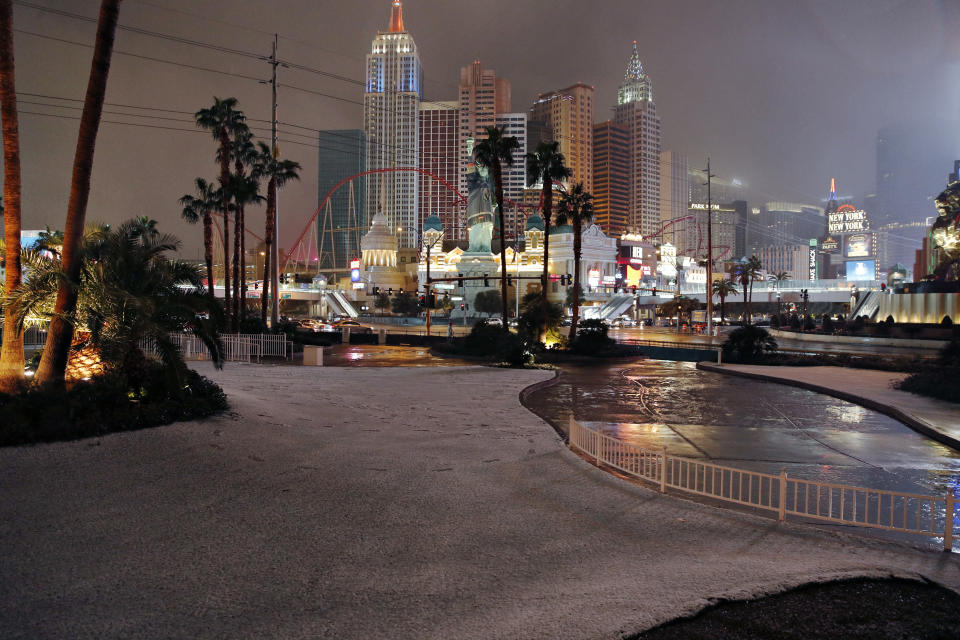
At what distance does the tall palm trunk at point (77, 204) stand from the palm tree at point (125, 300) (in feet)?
0.74

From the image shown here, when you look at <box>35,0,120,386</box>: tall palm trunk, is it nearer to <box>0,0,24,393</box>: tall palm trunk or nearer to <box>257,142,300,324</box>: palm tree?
<box>0,0,24,393</box>: tall palm trunk

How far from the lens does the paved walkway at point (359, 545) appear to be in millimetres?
5641

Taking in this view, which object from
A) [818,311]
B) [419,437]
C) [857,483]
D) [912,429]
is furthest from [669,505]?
[818,311]

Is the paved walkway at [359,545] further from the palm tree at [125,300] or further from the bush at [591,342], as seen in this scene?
the bush at [591,342]

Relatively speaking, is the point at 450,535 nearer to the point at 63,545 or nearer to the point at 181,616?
the point at 181,616

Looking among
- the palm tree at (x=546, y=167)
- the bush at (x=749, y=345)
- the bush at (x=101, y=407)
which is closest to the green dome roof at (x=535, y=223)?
the palm tree at (x=546, y=167)

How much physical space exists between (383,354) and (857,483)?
94.8ft

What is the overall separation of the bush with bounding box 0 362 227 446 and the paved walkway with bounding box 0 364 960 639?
1.24 feet

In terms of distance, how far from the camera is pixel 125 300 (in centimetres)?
1155

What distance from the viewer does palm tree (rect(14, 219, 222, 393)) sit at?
1162cm

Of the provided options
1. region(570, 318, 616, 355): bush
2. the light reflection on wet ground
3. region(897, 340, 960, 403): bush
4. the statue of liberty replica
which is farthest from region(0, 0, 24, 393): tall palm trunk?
the statue of liberty replica

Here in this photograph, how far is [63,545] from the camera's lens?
685 centimetres

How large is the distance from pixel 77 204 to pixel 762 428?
16.3 meters

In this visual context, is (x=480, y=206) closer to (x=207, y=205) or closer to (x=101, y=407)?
(x=207, y=205)
